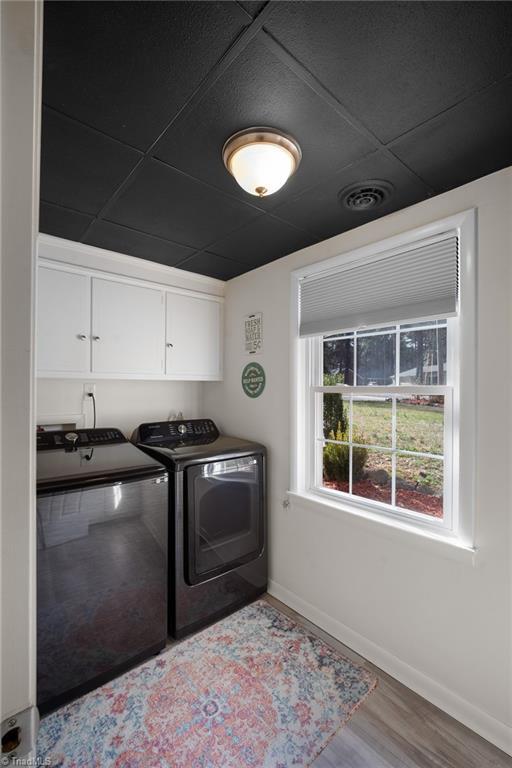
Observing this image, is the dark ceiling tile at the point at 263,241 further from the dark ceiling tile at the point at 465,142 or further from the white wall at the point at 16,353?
the white wall at the point at 16,353

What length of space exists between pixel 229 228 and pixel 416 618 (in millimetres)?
2200

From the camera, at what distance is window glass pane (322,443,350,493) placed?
2.14 metres

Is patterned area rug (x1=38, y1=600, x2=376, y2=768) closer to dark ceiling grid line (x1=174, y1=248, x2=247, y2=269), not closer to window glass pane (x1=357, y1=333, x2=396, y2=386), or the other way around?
window glass pane (x1=357, y1=333, x2=396, y2=386)

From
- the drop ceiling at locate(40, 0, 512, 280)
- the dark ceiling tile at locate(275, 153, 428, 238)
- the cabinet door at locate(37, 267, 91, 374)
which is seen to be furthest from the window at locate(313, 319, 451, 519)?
the cabinet door at locate(37, 267, 91, 374)

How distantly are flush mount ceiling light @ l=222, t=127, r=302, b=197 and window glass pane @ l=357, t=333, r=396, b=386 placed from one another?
3.33 ft

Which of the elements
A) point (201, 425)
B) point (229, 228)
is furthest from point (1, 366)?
point (201, 425)

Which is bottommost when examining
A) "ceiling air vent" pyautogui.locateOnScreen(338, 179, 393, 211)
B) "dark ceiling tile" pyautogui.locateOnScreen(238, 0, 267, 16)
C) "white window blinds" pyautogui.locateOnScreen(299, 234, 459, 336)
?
"white window blinds" pyautogui.locateOnScreen(299, 234, 459, 336)

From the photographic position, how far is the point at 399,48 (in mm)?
924

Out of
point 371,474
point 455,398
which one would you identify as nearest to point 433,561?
point 371,474

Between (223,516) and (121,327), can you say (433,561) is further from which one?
(121,327)

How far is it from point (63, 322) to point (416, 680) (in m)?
2.65

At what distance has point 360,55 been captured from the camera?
3.10ft

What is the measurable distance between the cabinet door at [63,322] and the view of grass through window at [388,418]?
1.52m

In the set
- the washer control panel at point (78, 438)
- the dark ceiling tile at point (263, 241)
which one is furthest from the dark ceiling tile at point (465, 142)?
the washer control panel at point (78, 438)
